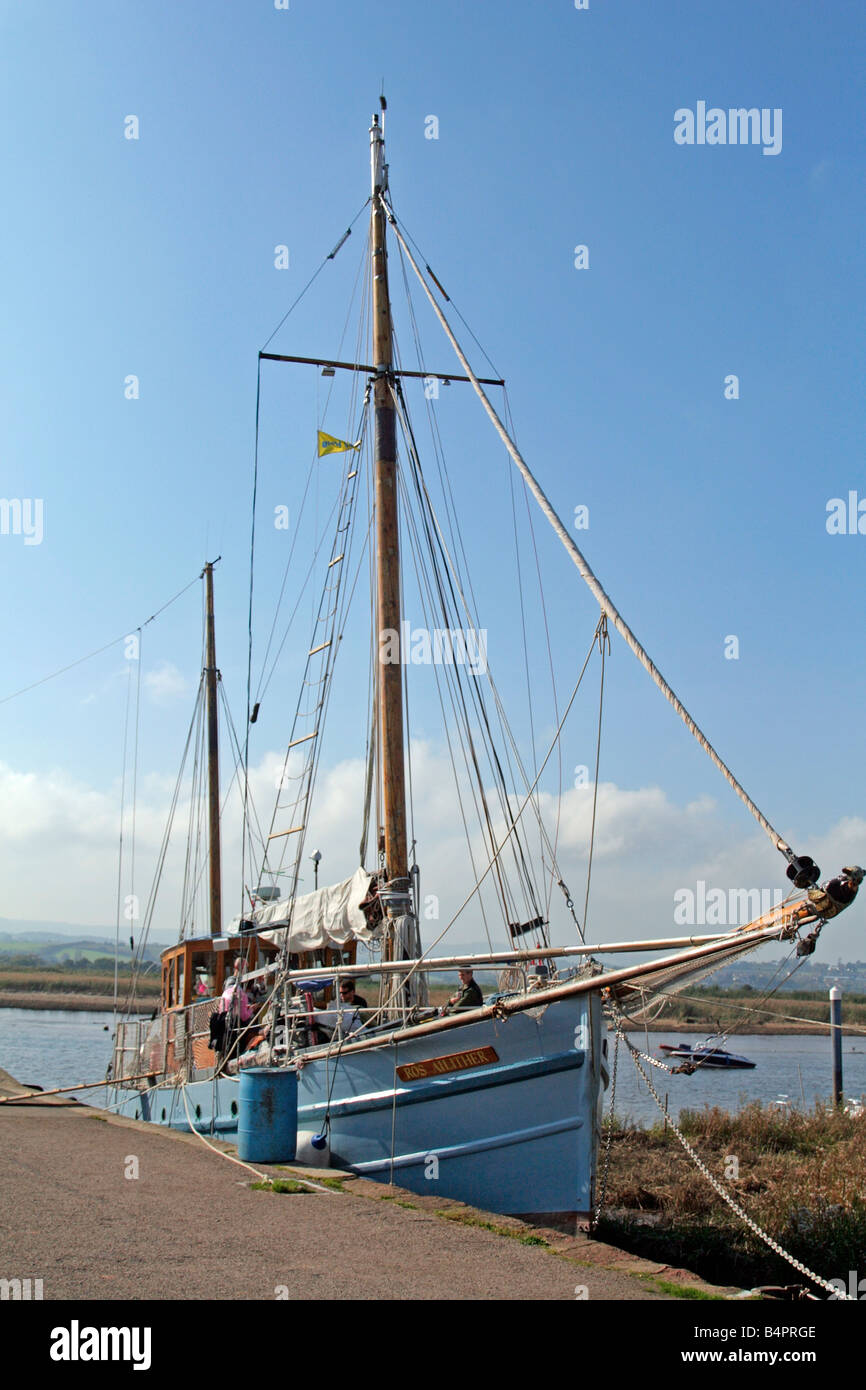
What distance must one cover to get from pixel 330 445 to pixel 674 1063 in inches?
1187

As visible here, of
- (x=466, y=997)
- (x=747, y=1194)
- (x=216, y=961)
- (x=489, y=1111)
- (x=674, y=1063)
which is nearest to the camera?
(x=489, y=1111)

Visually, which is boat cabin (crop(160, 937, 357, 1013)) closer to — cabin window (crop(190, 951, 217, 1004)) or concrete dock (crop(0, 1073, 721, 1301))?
cabin window (crop(190, 951, 217, 1004))

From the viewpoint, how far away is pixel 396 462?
1698 centimetres

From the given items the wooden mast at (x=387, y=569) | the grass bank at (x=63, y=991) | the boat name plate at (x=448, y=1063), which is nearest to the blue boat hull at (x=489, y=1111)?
the boat name plate at (x=448, y=1063)

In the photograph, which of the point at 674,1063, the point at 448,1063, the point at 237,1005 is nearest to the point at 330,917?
the point at 237,1005

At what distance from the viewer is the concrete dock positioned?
625 centimetres

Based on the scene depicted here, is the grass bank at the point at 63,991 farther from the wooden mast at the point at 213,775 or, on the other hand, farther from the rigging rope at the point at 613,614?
the rigging rope at the point at 613,614

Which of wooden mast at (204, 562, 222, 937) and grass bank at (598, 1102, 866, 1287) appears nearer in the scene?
grass bank at (598, 1102, 866, 1287)

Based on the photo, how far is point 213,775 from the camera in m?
28.2

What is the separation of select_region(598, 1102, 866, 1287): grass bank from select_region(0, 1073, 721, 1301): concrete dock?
3.70 metres

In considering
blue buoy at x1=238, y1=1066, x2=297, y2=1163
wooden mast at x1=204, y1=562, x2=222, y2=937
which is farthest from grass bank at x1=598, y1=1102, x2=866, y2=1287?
wooden mast at x1=204, y1=562, x2=222, y2=937

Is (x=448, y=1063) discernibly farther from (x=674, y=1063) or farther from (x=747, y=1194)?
(x=674, y=1063)
